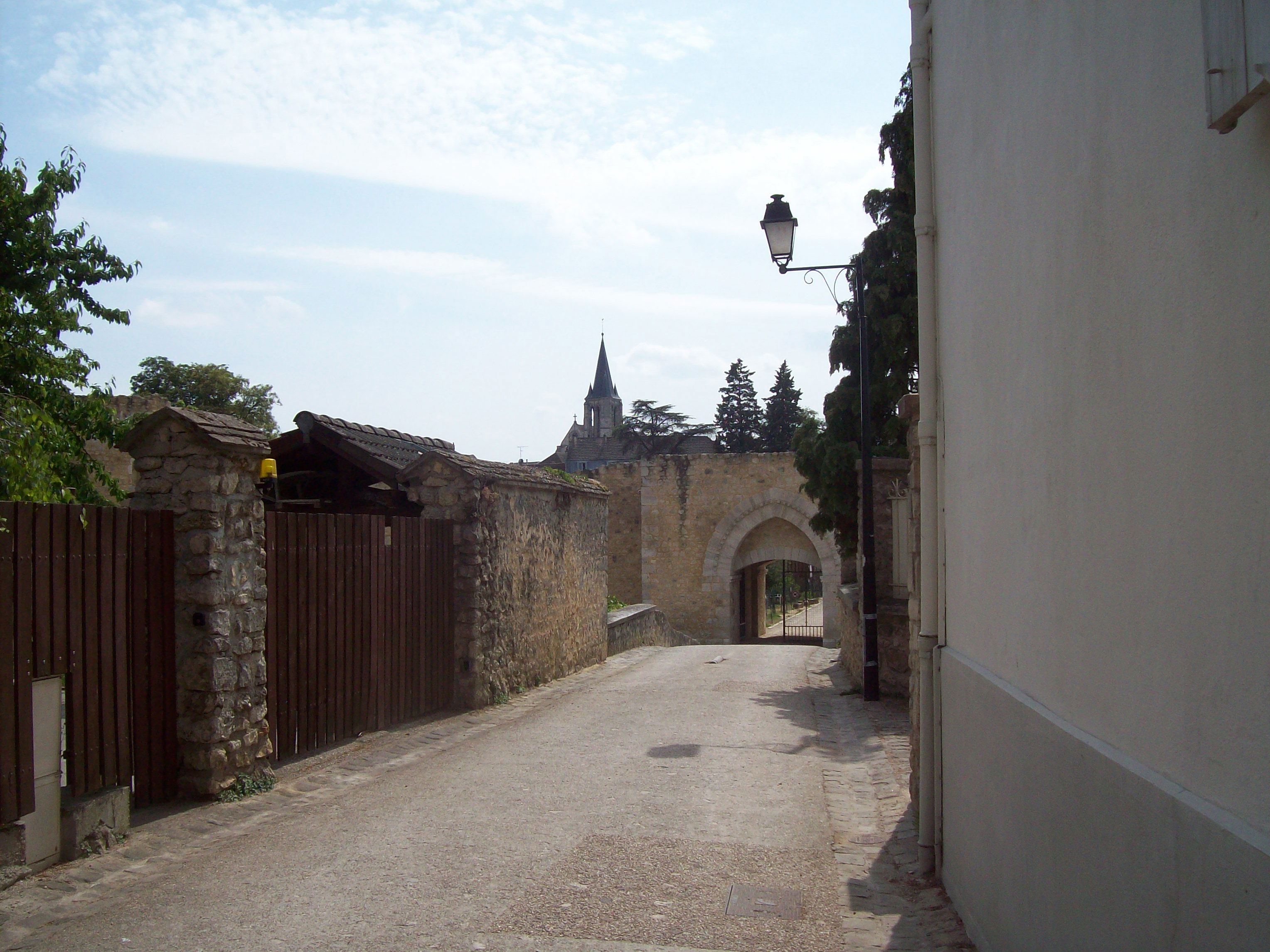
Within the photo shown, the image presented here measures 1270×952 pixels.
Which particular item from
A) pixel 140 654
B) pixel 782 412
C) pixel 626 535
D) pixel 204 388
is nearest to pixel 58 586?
pixel 140 654

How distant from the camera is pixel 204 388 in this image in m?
33.2

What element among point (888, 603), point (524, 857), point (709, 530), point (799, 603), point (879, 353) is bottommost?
point (799, 603)

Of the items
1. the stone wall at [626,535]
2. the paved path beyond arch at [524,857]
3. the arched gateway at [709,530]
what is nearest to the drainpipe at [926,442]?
the paved path beyond arch at [524,857]

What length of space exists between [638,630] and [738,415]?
36.4 metres

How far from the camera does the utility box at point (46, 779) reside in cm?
445

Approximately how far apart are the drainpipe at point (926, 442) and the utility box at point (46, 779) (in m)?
4.05

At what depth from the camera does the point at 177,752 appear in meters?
5.67

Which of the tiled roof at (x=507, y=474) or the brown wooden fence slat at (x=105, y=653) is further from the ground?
the tiled roof at (x=507, y=474)

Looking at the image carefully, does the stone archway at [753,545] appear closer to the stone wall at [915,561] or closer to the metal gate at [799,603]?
the metal gate at [799,603]

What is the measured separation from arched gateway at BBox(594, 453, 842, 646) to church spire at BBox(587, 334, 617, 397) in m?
68.3

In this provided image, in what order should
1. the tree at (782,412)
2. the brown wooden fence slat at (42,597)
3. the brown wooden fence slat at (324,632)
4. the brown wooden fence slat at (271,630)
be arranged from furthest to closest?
1. the tree at (782,412)
2. the brown wooden fence slat at (324,632)
3. the brown wooden fence slat at (271,630)
4. the brown wooden fence slat at (42,597)

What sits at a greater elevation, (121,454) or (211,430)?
(121,454)

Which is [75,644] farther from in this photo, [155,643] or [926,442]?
[926,442]

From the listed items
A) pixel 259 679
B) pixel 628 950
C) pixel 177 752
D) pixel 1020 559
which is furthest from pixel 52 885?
pixel 1020 559
